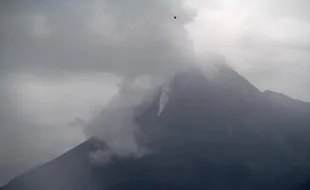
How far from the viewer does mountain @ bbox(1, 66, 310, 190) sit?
113m

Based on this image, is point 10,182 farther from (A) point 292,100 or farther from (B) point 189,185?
(A) point 292,100

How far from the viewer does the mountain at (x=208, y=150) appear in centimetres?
11275

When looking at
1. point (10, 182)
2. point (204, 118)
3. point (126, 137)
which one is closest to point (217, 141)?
point (204, 118)

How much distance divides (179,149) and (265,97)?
40.2 meters

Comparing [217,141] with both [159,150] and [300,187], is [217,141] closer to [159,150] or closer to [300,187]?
[159,150]

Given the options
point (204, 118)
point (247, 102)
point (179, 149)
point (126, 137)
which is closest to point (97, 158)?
point (126, 137)

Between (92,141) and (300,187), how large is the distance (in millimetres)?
65496

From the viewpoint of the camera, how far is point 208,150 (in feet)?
400

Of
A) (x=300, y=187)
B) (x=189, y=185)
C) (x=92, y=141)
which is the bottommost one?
(x=300, y=187)

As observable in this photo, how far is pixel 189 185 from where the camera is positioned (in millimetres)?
109875

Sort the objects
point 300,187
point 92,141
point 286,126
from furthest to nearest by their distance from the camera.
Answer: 1. point 92,141
2. point 286,126
3. point 300,187

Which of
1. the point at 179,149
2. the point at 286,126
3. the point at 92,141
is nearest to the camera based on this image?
the point at 179,149

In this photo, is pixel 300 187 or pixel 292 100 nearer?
pixel 300 187

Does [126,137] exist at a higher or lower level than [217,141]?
higher
